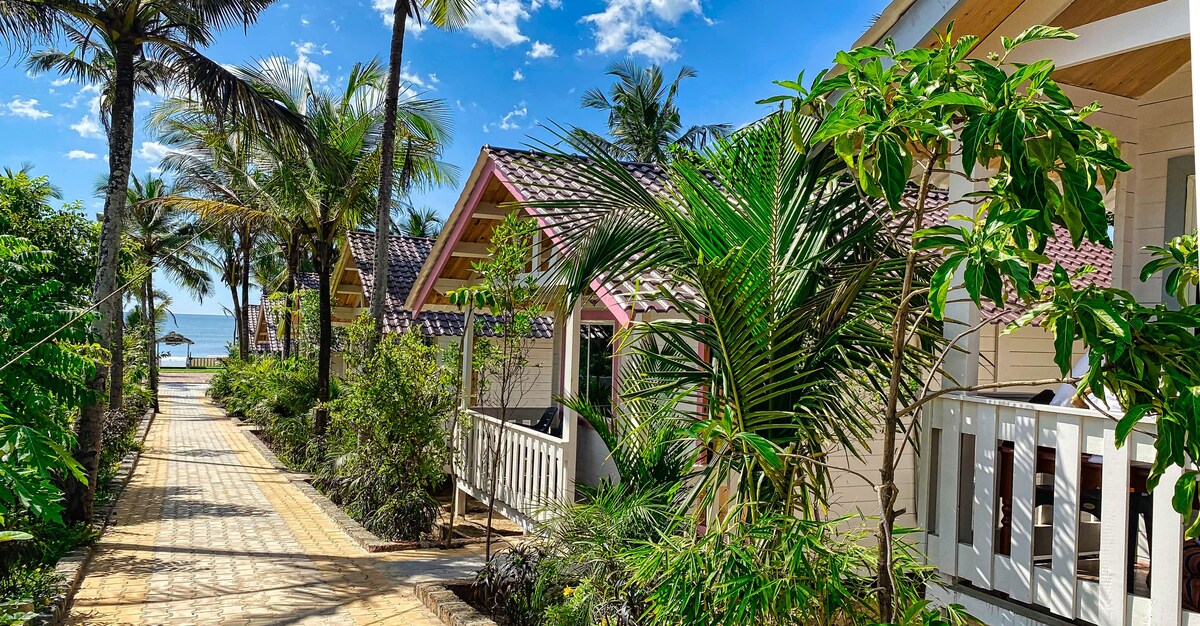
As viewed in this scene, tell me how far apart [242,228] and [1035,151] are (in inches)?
875

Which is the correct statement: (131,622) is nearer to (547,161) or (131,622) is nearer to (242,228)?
(547,161)

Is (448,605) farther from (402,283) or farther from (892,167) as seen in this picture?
(402,283)

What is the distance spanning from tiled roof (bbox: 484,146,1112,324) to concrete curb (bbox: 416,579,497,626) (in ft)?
8.24

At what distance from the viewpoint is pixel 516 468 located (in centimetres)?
884

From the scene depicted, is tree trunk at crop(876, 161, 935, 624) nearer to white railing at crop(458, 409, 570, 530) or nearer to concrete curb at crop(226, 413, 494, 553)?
white railing at crop(458, 409, 570, 530)

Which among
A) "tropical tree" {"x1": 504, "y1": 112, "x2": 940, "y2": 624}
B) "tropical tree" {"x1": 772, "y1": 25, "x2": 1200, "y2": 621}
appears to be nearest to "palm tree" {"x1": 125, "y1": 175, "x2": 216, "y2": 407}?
"tropical tree" {"x1": 504, "y1": 112, "x2": 940, "y2": 624}

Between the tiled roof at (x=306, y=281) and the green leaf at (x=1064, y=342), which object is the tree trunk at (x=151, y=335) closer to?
the tiled roof at (x=306, y=281)

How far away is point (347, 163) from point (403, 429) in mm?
7135

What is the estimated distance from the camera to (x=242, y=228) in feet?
70.9

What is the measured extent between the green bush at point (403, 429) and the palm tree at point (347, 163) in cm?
442

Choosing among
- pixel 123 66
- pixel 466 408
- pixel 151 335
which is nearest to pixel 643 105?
pixel 151 335

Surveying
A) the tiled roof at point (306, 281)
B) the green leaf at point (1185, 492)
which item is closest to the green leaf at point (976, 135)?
the green leaf at point (1185, 492)

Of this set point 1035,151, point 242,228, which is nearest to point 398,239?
point 242,228

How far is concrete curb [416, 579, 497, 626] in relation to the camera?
5.80 meters
